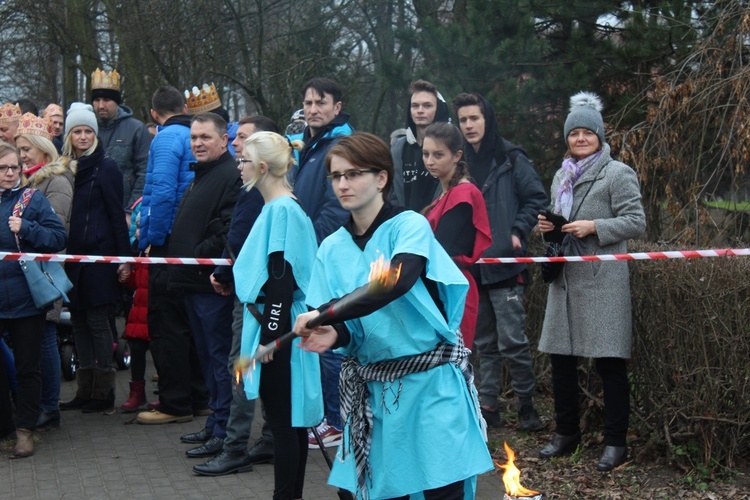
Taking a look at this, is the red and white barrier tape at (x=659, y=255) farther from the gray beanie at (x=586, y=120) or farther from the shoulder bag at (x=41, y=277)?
Answer: the shoulder bag at (x=41, y=277)

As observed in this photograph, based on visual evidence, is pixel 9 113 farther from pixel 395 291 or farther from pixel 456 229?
pixel 395 291

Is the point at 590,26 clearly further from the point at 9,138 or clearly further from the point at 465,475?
the point at 465,475

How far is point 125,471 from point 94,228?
1.94m

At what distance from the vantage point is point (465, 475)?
3760 millimetres

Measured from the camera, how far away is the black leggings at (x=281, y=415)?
16.1ft

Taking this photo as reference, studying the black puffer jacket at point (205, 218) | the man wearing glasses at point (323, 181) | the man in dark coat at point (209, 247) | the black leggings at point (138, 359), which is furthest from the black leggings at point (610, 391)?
the black leggings at point (138, 359)

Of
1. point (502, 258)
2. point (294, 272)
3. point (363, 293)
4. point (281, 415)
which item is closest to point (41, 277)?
→ point (294, 272)

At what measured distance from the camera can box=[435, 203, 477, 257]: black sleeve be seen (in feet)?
18.1

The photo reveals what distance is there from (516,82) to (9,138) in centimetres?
485

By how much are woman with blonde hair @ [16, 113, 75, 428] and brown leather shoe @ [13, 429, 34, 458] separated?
0.50 meters

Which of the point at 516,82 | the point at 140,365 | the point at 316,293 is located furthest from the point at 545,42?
the point at 316,293

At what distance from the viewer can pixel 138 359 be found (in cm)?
786

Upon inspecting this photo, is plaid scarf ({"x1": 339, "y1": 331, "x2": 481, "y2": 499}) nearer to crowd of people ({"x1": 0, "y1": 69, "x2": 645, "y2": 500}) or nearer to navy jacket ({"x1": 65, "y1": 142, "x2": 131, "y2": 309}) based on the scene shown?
crowd of people ({"x1": 0, "y1": 69, "x2": 645, "y2": 500})

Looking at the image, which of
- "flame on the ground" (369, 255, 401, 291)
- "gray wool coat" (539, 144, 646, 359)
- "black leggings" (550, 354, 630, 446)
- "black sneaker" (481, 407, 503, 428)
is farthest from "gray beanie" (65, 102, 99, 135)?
"flame on the ground" (369, 255, 401, 291)
